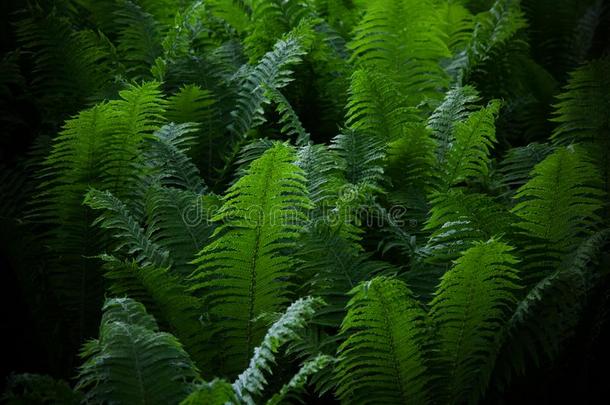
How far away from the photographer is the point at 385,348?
1675 mm

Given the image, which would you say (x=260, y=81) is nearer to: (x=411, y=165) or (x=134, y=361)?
(x=411, y=165)

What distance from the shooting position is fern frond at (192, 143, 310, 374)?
5.63 ft

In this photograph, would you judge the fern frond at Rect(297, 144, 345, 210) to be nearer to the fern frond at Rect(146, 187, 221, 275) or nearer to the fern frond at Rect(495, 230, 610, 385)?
the fern frond at Rect(146, 187, 221, 275)

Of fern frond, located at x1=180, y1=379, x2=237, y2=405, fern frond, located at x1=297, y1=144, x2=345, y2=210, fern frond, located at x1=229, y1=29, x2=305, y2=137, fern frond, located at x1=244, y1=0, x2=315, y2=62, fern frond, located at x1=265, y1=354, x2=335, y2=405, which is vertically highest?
fern frond, located at x1=244, y1=0, x2=315, y2=62

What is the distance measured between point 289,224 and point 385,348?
1.27 feet

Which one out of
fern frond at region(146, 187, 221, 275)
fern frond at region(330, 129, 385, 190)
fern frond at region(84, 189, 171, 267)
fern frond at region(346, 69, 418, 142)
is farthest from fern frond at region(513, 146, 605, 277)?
fern frond at region(84, 189, 171, 267)

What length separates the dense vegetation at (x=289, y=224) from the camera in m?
1.68

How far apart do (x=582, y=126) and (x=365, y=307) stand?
121 centimetres

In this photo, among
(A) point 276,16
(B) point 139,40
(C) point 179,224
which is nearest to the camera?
(C) point 179,224

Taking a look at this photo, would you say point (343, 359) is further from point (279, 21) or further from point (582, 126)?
point (279, 21)

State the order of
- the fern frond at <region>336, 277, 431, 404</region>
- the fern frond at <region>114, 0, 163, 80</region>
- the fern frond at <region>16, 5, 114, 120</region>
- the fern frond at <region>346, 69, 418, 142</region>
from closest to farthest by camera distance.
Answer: the fern frond at <region>336, 277, 431, 404</region> → the fern frond at <region>346, 69, 418, 142</region> → the fern frond at <region>16, 5, 114, 120</region> → the fern frond at <region>114, 0, 163, 80</region>

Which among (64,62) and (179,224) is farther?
(64,62)

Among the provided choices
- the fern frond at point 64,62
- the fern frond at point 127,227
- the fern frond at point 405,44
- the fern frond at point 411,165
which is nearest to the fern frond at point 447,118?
the fern frond at point 411,165

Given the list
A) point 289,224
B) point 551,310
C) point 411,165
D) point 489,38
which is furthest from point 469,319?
point 489,38
